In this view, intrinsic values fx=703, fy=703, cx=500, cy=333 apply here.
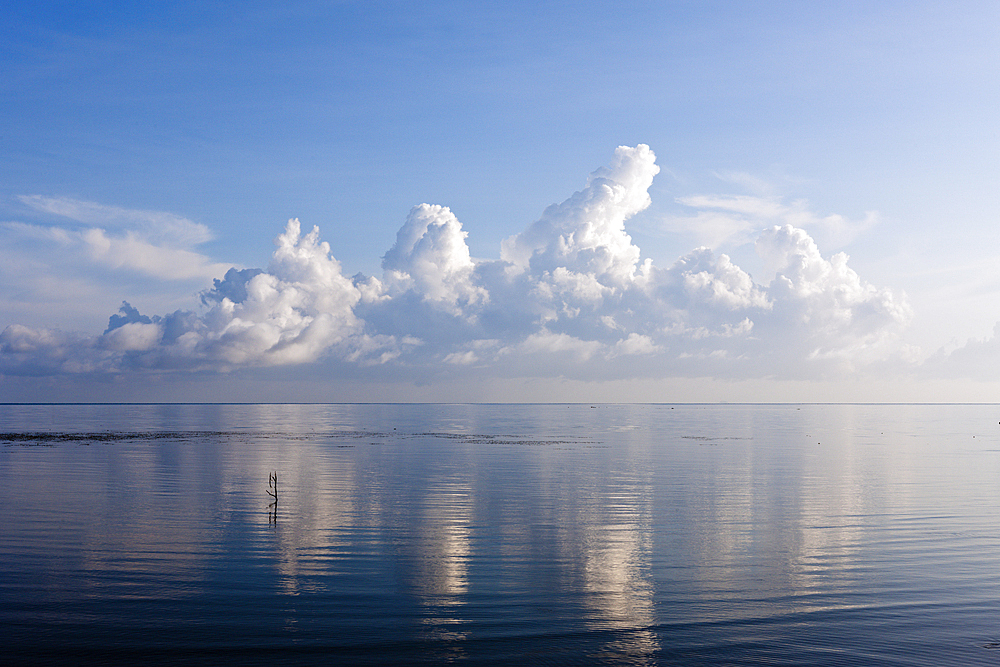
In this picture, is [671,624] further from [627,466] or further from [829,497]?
[627,466]

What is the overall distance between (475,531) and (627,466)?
120ft

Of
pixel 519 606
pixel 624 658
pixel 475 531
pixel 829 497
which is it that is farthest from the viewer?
pixel 829 497

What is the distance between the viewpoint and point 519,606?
22.4 m

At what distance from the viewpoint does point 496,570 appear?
Result: 1051 inches

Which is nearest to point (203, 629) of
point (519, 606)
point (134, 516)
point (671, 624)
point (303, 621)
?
point (303, 621)

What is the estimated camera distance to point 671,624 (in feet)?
68.3

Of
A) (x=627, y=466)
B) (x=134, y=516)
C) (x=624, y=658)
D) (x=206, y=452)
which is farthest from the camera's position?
(x=206, y=452)

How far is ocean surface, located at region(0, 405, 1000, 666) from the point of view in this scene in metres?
19.1

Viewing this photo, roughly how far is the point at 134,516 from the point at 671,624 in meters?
29.6

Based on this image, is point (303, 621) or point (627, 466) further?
point (627, 466)

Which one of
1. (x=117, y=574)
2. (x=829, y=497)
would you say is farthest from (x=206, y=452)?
(x=829, y=497)

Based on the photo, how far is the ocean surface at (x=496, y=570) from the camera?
19.1 meters

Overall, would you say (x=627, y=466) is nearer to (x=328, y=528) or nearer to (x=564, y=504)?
(x=564, y=504)

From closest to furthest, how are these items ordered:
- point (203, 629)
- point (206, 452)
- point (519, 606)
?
point (203, 629) → point (519, 606) → point (206, 452)
